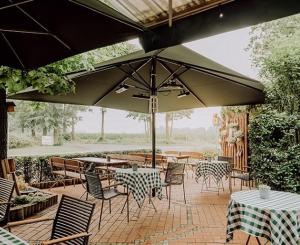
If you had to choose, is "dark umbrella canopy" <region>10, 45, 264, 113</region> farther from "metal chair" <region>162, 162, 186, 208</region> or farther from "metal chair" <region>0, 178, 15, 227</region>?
"metal chair" <region>0, 178, 15, 227</region>

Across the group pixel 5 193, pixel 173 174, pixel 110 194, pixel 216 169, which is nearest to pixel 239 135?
pixel 216 169

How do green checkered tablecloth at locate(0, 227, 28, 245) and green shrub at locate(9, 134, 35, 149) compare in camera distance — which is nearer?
green checkered tablecloth at locate(0, 227, 28, 245)

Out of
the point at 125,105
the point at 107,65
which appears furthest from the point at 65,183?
the point at 107,65

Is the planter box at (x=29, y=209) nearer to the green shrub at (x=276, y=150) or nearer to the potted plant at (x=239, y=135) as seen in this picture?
the green shrub at (x=276, y=150)

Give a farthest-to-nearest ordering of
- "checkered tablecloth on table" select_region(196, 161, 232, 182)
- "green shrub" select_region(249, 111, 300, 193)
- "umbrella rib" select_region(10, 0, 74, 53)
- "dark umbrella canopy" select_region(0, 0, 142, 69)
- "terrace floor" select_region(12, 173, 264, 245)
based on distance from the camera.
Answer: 1. "checkered tablecloth on table" select_region(196, 161, 232, 182)
2. "green shrub" select_region(249, 111, 300, 193)
3. "terrace floor" select_region(12, 173, 264, 245)
4. "umbrella rib" select_region(10, 0, 74, 53)
5. "dark umbrella canopy" select_region(0, 0, 142, 69)

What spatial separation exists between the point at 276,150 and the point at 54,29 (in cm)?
515

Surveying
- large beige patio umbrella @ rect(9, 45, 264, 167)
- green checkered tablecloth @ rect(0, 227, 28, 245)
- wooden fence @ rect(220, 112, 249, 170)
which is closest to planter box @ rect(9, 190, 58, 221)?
large beige patio umbrella @ rect(9, 45, 264, 167)

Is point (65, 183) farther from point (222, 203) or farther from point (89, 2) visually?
point (89, 2)

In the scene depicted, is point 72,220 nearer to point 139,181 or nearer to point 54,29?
point 54,29

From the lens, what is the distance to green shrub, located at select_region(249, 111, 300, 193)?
19.5ft

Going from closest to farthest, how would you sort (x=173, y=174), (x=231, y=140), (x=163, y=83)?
(x=173, y=174) → (x=163, y=83) → (x=231, y=140)

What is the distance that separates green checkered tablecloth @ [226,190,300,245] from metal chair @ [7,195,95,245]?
5.31ft

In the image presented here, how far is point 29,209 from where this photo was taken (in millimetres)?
5223

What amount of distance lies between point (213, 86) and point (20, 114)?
21.2 m
